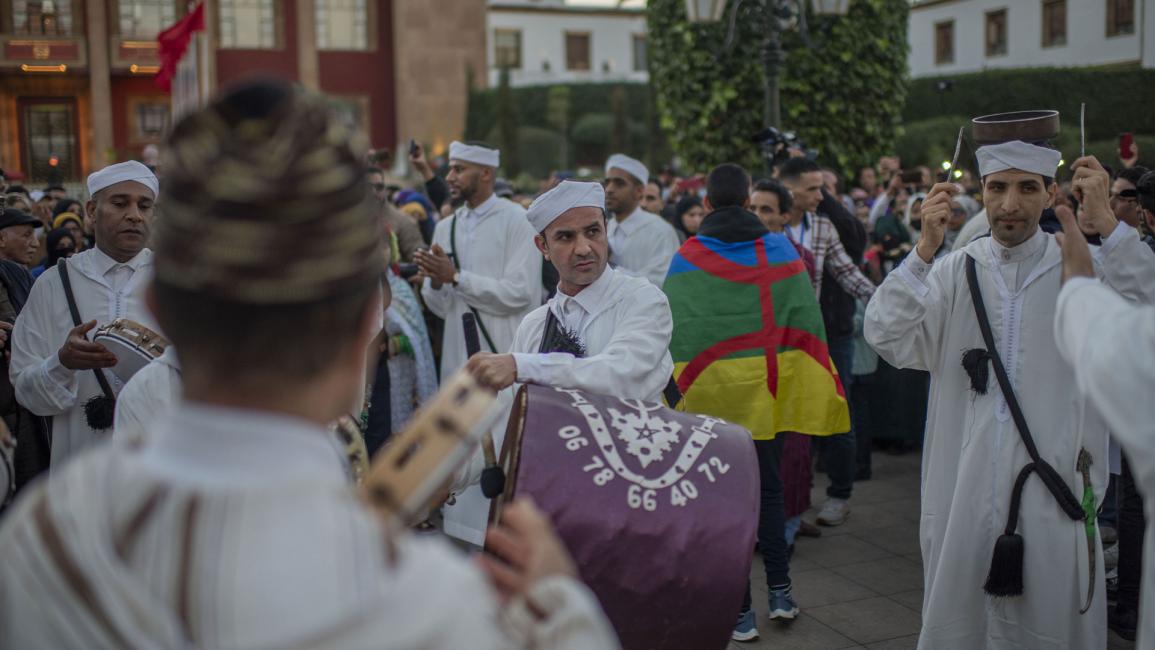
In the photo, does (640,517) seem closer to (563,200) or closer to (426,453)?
(426,453)

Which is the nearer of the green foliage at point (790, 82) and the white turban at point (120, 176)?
the white turban at point (120, 176)

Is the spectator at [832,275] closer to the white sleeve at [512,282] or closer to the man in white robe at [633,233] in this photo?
the man in white robe at [633,233]

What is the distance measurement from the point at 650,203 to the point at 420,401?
4.01m

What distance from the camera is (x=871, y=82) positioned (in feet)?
43.4

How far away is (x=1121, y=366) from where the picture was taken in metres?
2.16

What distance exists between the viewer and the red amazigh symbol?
18.7 ft

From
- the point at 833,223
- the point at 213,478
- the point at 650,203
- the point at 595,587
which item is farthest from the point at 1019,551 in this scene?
the point at 650,203

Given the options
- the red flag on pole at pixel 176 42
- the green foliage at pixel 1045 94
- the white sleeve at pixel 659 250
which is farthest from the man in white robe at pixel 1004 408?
the green foliage at pixel 1045 94

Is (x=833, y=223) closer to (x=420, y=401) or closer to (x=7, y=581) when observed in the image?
(x=420, y=401)

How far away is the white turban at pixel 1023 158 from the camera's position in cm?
407

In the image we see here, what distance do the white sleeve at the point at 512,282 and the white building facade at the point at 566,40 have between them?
53239 mm

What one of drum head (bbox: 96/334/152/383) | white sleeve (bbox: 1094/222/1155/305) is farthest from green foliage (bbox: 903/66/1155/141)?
drum head (bbox: 96/334/152/383)

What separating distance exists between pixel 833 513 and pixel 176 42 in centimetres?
1297

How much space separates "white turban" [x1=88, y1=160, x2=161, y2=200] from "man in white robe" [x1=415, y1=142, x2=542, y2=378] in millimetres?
2419
